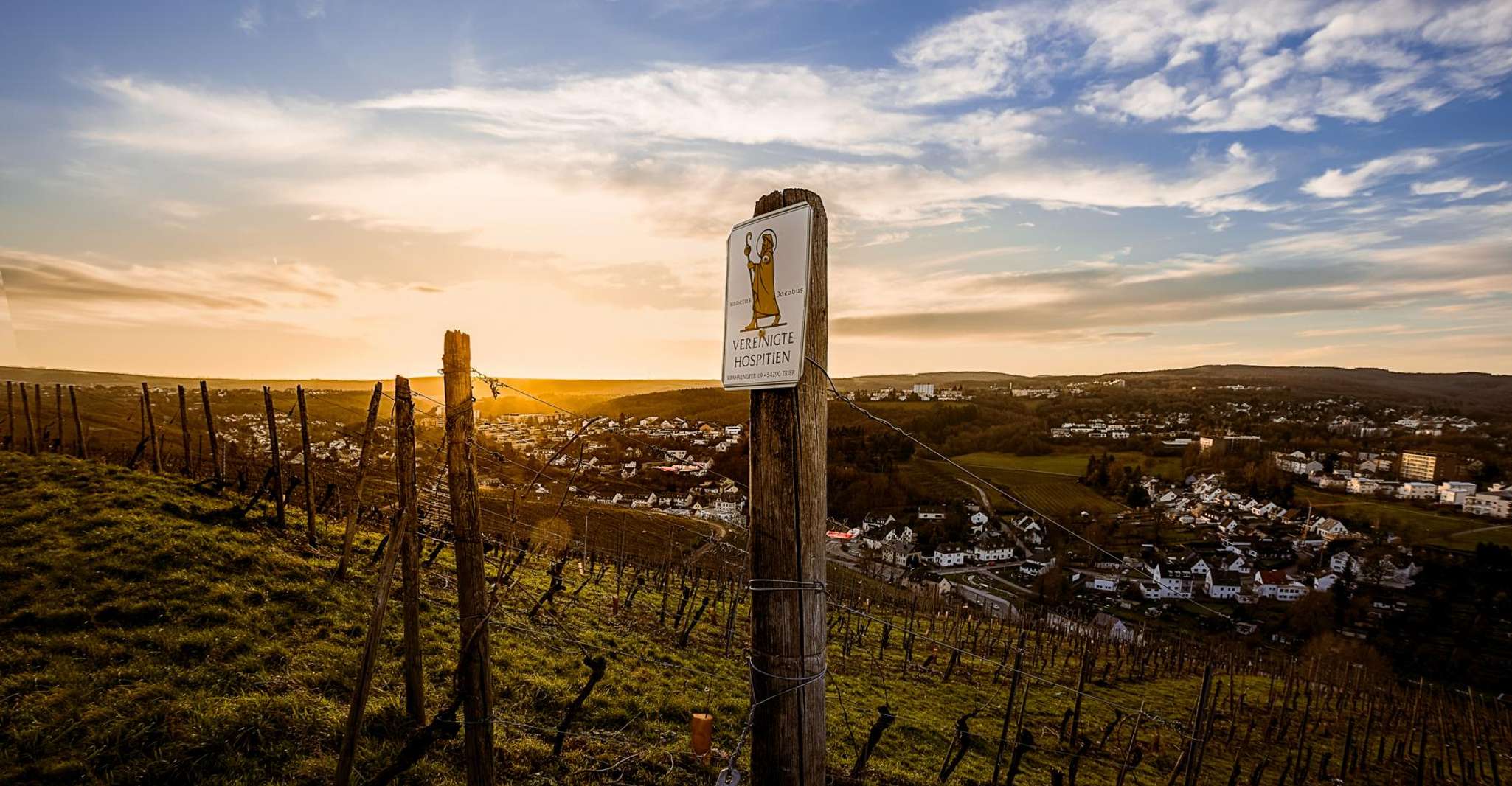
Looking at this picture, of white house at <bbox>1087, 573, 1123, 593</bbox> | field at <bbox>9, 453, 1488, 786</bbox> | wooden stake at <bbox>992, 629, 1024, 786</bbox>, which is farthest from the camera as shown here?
white house at <bbox>1087, 573, 1123, 593</bbox>

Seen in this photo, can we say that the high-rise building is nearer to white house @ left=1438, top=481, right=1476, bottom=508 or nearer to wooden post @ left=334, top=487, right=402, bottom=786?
white house @ left=1438, top=481, right=1476, bottom=508

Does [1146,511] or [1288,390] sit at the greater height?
[1288,390]

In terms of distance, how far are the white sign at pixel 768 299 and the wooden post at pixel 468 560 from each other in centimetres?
234

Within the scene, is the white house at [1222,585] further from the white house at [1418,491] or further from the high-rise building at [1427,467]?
the high-rise building at [1427,467]

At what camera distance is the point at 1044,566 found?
71.4 meters

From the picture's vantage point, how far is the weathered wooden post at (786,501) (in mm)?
2703

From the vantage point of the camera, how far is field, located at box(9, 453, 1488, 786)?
5.35 m

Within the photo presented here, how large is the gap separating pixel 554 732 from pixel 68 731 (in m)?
3.75

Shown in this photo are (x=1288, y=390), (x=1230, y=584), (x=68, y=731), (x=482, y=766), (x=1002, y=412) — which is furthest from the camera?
(x=1288, y=390)

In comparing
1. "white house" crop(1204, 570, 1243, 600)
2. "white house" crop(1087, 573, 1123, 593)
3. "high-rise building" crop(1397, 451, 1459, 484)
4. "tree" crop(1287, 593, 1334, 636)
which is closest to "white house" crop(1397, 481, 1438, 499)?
"high-rise building" crop(1397, 451, 1459, 484)

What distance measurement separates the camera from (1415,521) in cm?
8606

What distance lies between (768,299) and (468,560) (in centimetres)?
305

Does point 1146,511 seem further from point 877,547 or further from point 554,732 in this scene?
point 554,732

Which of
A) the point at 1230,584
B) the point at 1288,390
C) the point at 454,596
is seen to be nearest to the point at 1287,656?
the point at 1230,584
